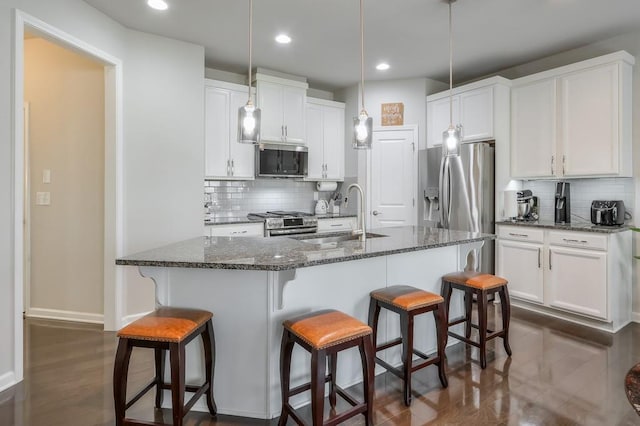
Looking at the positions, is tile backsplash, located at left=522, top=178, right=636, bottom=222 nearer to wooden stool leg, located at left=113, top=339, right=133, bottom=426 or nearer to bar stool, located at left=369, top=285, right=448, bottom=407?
bar stool, located at left=369, top=285, right=448, bottom=407

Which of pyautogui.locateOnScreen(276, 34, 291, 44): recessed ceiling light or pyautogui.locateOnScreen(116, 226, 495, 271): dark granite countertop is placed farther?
pyautogui.locateOnScreen(276, 34, 291, 44): recessed ceiling light

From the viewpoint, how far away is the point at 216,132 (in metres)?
4.27

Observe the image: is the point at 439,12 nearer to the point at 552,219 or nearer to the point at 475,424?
the point at 552,219

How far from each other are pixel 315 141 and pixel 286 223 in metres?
1.35

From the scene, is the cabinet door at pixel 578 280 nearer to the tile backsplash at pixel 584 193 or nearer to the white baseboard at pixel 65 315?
the tile backsplash at pixel 584 193

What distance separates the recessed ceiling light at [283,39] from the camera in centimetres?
368

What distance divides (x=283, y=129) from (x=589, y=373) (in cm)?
387

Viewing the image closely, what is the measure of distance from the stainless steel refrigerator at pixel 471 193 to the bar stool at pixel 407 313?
2067 millimetres

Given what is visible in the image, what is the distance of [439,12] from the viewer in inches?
124

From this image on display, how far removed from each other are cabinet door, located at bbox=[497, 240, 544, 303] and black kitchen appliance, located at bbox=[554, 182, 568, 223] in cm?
48

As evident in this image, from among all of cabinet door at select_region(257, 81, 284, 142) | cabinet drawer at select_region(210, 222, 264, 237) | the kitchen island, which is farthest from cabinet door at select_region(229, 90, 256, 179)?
the kitchen island

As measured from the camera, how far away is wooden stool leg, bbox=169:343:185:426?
1.67 metres

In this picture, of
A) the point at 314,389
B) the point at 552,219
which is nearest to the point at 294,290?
the point at 314,389

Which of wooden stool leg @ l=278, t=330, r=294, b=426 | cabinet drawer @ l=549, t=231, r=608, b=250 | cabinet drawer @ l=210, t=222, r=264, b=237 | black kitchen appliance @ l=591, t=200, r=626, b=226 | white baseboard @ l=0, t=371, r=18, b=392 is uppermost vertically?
black kitchen appliance @ l=591, t=200, r=626, b=226
